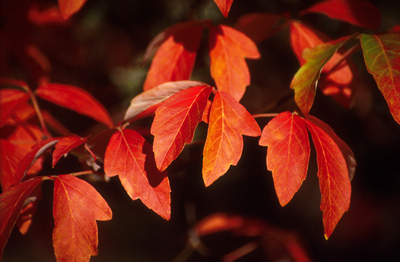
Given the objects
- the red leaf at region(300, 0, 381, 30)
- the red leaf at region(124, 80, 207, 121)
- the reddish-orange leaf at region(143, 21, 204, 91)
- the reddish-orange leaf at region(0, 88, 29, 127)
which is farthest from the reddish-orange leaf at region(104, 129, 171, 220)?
the red leaf at region(300, 0, 381, 30)

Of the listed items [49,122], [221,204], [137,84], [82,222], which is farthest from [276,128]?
[221,204]

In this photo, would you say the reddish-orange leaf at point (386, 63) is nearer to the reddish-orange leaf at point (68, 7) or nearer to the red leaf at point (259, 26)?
the red leaf at point (259, 26)

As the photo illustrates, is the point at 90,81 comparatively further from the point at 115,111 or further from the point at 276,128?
the point at 276,128

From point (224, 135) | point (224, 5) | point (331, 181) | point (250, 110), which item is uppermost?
point (224, 5)

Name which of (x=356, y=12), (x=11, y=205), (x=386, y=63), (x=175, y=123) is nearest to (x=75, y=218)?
(x=11, y=205)

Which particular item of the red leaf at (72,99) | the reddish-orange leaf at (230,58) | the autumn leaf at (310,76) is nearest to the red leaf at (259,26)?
the reddish-orange leaf at (230,58)

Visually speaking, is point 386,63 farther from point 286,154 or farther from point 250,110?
point 250,110
